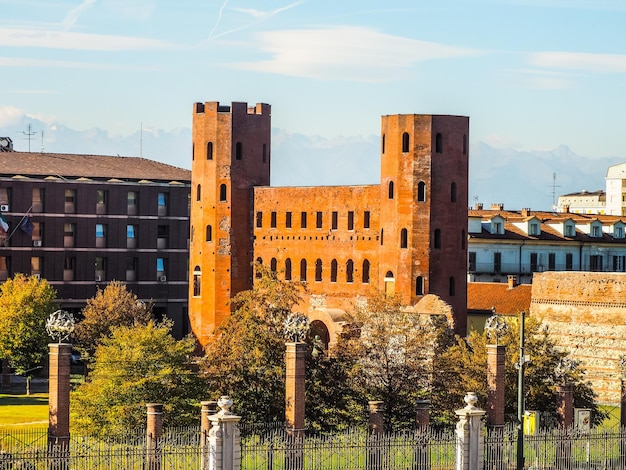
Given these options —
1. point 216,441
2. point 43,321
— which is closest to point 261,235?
point 43,321

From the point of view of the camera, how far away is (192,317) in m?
89.6

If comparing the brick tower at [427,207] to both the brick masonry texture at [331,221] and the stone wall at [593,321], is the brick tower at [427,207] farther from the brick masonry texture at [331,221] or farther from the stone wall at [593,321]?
the stone wall at [593,321]

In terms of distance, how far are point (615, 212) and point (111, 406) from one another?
371 feet

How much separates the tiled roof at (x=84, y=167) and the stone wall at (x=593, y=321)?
123 ft

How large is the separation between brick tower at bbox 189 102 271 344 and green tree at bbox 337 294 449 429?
83.7 feet

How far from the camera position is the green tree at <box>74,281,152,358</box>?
82.8 metres

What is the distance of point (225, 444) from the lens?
42.7m

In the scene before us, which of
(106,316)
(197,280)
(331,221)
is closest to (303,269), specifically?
(331,221)

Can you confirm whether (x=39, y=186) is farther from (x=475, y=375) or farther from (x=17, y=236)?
(x=475, y=375)

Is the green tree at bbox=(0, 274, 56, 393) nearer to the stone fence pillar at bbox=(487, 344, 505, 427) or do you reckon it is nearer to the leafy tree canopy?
the leafy tree canopy

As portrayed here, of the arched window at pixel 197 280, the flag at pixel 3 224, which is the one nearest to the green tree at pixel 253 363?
the arched window at pixel 197 280

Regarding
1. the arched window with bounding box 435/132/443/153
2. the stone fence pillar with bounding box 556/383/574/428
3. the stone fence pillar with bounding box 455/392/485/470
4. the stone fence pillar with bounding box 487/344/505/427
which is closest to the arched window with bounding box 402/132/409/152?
the arched window with bounding box 435/132/443/153

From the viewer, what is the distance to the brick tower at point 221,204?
3482 inches

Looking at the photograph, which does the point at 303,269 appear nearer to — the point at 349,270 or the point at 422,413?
the point at 349,270
